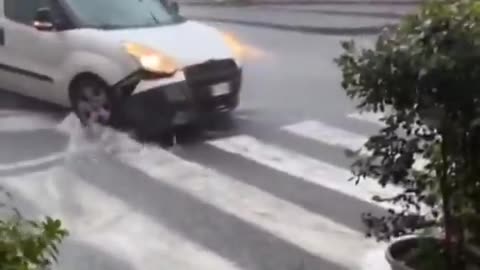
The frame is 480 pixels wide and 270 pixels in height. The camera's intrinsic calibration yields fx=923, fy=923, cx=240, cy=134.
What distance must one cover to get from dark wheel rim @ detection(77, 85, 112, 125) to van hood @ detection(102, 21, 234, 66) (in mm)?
466

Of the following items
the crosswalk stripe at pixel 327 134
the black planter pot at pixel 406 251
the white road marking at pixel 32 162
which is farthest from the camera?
the crosswalk stripe at pixel 327 134

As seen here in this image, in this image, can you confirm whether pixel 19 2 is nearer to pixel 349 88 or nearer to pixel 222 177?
pixel 222 177

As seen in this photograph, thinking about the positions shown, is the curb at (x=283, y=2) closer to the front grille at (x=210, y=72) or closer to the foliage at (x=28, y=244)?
the front grille at (x=210, y=72)

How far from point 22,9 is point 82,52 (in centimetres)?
76

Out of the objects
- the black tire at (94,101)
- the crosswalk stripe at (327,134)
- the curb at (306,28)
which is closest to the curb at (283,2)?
the curb at (306,28)

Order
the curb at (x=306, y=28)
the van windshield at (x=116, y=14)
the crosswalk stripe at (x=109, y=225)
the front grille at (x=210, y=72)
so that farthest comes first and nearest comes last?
the curb at (x=306, y=28) < the van windshield at (x=116, y=14) < the front grille at (x=210, y=72) < the crosswalk stripe at (x=109, y=225)

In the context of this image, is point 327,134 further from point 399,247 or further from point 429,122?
point 429,122

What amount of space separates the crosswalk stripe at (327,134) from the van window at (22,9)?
90.1 inches

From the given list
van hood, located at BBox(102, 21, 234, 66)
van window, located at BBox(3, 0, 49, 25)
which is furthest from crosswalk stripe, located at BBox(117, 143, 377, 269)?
van window, located at BBox(3, 0, 49, 25)

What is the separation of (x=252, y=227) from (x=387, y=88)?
78.3 inches

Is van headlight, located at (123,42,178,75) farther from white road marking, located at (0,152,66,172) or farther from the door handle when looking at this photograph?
the door handle

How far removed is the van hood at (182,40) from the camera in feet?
24.0

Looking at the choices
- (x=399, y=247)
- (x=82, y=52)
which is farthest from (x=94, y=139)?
(x=399, y=247)

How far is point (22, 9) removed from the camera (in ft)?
25.4
